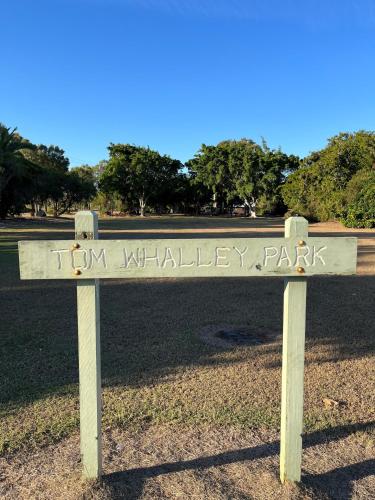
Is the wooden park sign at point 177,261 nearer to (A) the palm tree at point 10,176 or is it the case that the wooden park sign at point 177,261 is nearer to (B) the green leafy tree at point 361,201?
(B) the green leafy tree at point 361,201

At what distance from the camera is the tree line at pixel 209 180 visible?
3288 cm

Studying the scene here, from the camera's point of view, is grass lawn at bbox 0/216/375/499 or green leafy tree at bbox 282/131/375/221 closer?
grass lawn at bbox 0/216/375/499

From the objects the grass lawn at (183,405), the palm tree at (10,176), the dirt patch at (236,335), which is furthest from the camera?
the palm tree at (10,176)

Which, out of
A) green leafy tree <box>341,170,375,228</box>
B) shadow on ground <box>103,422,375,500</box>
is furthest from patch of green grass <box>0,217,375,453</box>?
green leafy tree <box>341,170,375,228</box>

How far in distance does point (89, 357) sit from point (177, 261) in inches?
27.5

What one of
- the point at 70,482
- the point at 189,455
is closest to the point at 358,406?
the point at 189,455

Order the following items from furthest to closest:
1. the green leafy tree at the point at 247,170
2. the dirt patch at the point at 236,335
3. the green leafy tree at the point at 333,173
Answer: the green leafy tree at the point at 247,170 < the green leafy tree at the point at 333,173 < the dirt patch at the point at 236,335

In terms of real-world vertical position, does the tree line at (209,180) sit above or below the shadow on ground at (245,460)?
above

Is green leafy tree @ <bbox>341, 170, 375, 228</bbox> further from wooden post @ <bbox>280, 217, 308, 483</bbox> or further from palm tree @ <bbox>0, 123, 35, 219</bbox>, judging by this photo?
wooden post @ <bbox>280, 217, 308, 483</bbox>

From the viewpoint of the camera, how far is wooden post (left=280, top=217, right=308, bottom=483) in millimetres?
2410

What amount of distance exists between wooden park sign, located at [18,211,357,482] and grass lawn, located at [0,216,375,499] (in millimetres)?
682

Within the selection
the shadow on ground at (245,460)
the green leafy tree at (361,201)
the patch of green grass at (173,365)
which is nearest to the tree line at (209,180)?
the green leafy tree at (361,201)

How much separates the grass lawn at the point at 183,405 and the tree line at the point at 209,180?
2428cm

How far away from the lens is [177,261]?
2342mm
